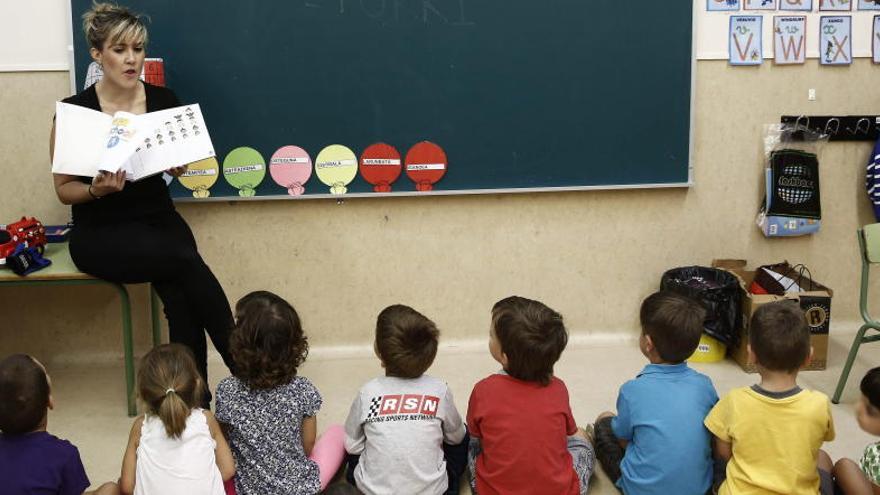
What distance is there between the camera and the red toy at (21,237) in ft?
10.4

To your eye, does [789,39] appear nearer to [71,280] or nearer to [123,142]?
[123,142]

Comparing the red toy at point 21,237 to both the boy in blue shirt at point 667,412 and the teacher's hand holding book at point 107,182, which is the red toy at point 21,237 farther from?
the boy in blue shirt at point 667,412

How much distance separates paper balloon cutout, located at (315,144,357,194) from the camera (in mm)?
3713

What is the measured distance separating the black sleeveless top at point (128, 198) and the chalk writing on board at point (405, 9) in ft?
2.48

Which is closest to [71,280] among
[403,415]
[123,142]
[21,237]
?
[21,237]

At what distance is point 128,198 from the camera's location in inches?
126

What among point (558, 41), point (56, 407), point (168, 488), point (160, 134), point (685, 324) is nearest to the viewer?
point (168, 488)

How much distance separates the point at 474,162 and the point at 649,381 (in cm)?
157

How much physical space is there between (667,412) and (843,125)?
2.19 metres

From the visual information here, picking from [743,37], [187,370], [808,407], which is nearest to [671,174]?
[743,37]

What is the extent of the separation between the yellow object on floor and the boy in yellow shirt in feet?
4.67

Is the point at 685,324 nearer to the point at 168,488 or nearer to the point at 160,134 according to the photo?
the point at 168,488

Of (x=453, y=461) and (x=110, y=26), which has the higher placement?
(x=110, y=26)

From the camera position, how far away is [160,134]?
309cm
